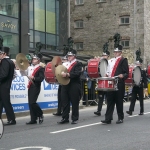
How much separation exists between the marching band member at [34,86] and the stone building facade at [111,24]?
→ 84.2ft

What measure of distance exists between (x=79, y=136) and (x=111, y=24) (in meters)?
29.8

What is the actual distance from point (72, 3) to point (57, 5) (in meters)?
8.44

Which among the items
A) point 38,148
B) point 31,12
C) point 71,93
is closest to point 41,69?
point 71,93

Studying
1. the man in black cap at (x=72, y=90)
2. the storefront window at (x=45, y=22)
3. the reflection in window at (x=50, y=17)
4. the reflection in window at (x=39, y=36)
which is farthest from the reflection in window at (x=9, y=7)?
the man in black cap at (x=72, y=90)

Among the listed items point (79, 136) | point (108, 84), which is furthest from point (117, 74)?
point (79, 136)

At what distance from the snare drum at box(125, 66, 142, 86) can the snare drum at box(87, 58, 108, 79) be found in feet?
4.64

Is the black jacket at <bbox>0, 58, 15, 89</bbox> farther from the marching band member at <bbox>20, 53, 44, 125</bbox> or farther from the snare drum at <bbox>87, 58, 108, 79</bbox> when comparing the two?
the snare drum at <bbox>87, 58, 108, 79</bbox>

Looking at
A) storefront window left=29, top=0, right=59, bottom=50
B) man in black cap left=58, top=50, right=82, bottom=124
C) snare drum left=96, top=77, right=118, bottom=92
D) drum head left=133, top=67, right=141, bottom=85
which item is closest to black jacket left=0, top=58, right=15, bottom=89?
man in black cap left=58, top=50, right=82, bottom=124

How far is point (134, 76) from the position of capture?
12594mm

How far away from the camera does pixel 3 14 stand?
2400 centimetres

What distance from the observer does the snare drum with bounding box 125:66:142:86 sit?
12523 millimetres

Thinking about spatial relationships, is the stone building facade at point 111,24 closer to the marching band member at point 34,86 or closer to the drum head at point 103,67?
the drum head at point 103,67

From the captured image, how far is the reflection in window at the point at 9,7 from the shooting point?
24141mm

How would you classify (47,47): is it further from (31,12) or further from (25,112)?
(25,112)
